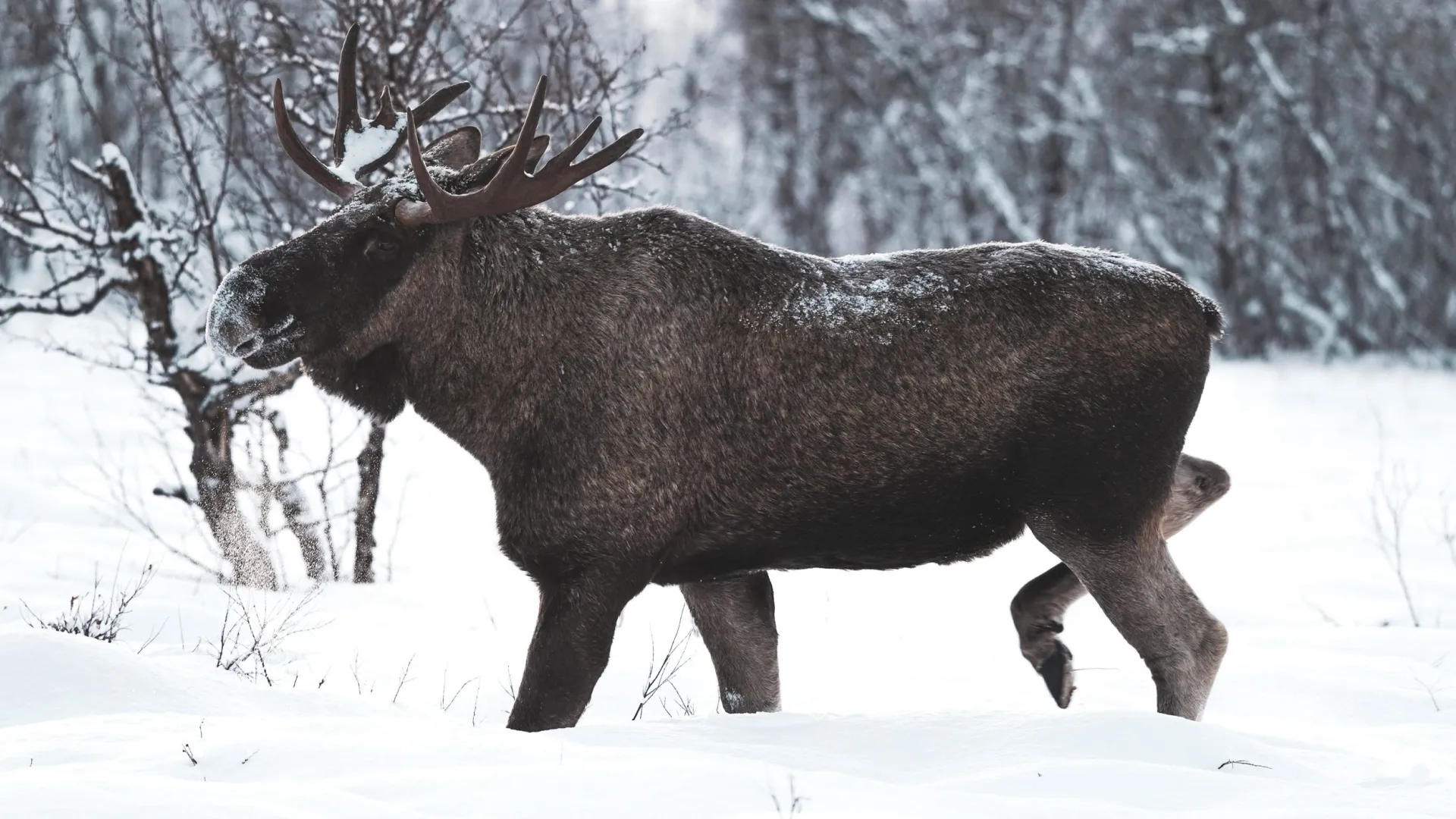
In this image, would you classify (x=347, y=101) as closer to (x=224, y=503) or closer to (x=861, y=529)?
(x=861, y=529)

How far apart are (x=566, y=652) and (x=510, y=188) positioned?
139 cm

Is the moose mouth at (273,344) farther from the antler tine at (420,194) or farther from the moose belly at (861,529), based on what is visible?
the moose belly at (861,529)

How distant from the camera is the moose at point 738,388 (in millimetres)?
4262

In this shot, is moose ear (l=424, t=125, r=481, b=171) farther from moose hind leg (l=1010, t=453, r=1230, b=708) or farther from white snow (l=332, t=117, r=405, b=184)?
moose hind leg (l=1010, t=453, r=1230, b=708)

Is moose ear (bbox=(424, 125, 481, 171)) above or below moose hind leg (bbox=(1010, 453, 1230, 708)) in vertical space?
above

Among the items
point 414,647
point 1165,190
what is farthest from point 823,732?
point 1165,190

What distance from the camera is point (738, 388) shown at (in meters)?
4.38

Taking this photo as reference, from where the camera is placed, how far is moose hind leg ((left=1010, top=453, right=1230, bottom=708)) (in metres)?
4.84

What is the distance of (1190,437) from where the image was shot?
47.7 feet

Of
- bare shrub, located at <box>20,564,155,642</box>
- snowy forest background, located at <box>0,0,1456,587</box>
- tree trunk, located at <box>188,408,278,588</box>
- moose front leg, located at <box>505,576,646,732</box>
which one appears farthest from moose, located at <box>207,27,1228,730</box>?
snowy forest background, located at <box>0,0,1456,587</box>

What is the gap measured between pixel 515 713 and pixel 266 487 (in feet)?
9.49

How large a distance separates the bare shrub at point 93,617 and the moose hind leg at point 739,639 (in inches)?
73.9

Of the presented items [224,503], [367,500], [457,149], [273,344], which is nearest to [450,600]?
[367,500]

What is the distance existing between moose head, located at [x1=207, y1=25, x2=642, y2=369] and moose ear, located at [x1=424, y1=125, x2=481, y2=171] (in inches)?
11.4
